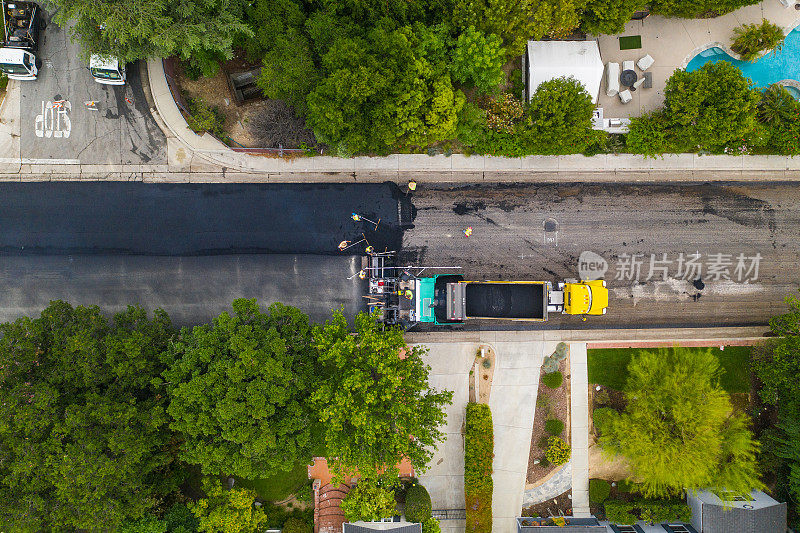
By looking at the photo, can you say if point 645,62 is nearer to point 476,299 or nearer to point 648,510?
point 476,299

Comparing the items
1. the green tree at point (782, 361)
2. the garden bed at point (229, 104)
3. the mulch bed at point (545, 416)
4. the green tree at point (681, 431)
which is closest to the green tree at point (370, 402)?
the mulch bed at point (545, 416)

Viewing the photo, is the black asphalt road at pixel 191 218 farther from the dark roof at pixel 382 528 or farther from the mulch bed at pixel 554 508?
the mulch bed at pixel 554 508

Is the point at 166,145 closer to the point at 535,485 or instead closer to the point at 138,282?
the point at 138,282

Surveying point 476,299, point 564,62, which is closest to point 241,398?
point 476,299

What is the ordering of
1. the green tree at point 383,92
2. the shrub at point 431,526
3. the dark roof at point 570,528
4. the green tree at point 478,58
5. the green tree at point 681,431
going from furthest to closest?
the dark roof at point 570,528, the shrub at point 431,526, the green tree at point 681,431, the green tree at point 478,58, the green tree at point 383,92

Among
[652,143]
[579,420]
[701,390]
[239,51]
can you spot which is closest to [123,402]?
[239,51]

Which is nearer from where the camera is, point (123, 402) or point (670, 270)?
point (123, 402)
